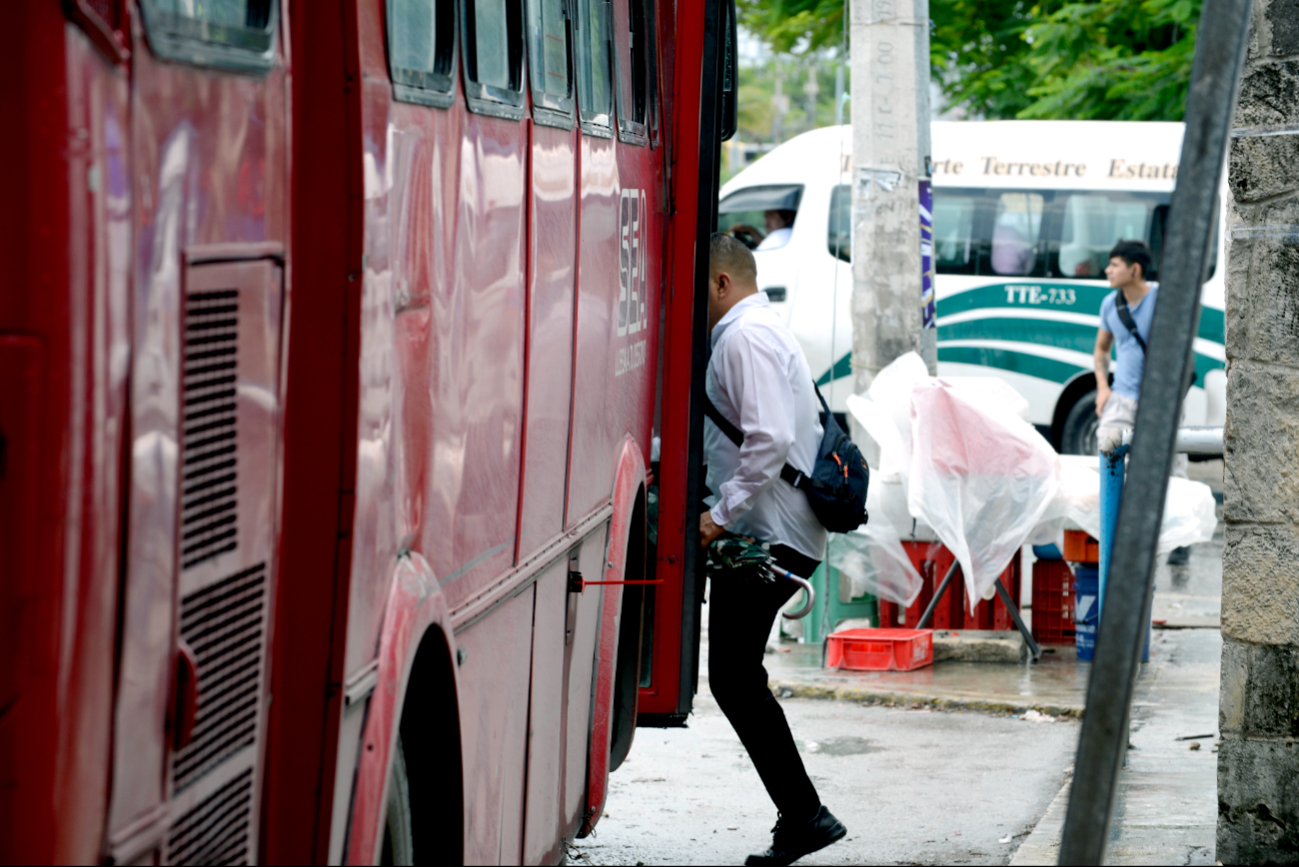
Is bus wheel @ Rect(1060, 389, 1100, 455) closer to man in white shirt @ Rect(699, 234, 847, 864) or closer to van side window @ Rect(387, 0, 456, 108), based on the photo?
man in white shirt @ Rect(699, 234, 847, 864)

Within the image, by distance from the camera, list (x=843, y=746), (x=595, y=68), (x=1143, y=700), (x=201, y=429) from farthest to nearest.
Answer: (x=1143, y=700) → (x=843, y=746) → (x=595, y=68) → (x=201, y=429)

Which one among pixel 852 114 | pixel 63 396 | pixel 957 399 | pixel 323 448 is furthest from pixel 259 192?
pixel 852 114

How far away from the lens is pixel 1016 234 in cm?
1541

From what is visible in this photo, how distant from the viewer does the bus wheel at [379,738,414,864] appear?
114 inches

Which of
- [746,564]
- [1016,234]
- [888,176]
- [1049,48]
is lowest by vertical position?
[746,564]

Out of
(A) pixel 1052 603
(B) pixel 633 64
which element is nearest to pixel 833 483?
(B) pixel 633 64

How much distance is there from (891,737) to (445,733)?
4528mm

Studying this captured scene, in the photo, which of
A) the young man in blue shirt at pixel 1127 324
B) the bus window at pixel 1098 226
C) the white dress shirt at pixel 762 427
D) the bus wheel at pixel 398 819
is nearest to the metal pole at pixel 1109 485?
the white dress shirt at pixel 762 427

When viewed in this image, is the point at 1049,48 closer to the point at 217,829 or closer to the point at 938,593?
the point at 938,593

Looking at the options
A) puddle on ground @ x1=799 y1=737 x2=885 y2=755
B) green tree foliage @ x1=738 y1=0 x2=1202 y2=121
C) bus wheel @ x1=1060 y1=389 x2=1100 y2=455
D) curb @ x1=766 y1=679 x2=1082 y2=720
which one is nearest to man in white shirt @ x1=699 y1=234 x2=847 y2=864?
puddle on ground @ x1=799 y1=737 x2=885 y2=755

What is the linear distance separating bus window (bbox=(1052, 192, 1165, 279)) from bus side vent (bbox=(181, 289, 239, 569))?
13737 mm

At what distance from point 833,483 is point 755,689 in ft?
2.22

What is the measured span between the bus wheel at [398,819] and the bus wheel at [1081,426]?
41.4ft

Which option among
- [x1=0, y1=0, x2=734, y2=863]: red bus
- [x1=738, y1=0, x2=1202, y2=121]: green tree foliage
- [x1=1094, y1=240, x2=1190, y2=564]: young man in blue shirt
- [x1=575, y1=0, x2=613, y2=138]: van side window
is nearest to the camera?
[x1=0, y1=0, x2=734, y2=863]: red bus
